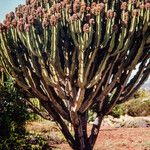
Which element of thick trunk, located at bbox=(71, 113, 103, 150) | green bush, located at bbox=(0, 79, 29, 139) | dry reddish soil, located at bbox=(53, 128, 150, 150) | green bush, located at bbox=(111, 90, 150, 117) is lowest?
thick trunk, located at bbox=(71, 113, 103, 150)

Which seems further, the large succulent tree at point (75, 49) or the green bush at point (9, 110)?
the green bush at point (9, 110)

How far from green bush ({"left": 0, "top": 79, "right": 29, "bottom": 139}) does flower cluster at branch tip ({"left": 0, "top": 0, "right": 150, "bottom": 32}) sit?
316 centimetres

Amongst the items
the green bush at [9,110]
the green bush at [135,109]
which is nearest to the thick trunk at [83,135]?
the green bush at [9,110]

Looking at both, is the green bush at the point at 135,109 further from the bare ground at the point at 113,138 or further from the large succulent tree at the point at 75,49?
the large succulent tree at the point at 75,49

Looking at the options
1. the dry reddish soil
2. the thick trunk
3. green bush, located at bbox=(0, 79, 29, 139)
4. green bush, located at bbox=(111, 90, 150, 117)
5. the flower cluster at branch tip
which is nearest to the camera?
the flower cluster at branch tip

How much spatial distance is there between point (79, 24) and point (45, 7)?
4.57 feet

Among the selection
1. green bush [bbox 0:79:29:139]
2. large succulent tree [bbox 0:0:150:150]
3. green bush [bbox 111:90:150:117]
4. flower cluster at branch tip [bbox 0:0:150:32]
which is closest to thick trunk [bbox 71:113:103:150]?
Answer: large succulent tree [bbox 0:0:150:150]

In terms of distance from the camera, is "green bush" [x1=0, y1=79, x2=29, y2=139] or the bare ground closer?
"green bush" [x1=0, y1=79, x2=29, y2=139]

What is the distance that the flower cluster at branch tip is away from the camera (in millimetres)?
6858

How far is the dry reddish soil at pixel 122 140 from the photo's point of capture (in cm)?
1267

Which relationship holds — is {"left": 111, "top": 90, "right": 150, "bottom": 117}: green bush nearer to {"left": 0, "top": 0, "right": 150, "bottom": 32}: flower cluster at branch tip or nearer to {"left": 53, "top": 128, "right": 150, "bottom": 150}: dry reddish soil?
{"left": 53, "top": 128, "right": 150, "bottom": 150}: dry reddish soil

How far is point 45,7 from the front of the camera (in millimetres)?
7926

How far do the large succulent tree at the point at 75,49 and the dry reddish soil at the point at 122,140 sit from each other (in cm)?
513

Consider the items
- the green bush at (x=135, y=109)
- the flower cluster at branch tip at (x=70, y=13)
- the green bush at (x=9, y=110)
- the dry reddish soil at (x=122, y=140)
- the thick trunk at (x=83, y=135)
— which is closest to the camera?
the flower cluster at branch tip at (x=70, y=13)
